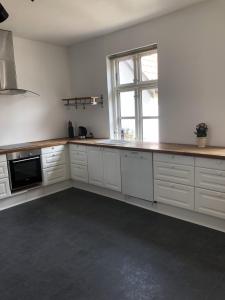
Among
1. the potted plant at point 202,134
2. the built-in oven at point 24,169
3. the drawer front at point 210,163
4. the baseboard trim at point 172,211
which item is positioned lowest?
the baseboard trim at point 172,211

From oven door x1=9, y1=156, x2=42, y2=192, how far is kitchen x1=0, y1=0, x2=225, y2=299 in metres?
0.02

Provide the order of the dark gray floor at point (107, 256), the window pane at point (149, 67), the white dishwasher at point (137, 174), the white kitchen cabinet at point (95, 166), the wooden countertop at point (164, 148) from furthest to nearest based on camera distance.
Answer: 1. the white kitchen cabinet at point (95, 166)
2. the window pane at point (149, 67)
3. the white dishwasher at point (137, 174)
4. the wooden countertop at point (164, 148)
5. the dark gray floor at point (107, 256)

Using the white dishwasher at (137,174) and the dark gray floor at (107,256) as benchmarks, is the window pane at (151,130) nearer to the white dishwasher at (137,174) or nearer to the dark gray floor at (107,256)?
the white dishwasher at (137,174)

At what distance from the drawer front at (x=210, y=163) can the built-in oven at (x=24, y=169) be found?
241cm

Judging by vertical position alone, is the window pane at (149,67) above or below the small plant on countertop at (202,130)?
above

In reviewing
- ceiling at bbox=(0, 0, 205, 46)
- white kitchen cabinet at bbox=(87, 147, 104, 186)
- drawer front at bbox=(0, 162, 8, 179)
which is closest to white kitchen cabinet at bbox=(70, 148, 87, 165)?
white kitchen cabinet at bbox=(87, 147, 104, 186)

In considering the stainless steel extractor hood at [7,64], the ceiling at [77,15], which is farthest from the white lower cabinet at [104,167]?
the ceiling at [77,15]

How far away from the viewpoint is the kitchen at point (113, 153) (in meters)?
2.16

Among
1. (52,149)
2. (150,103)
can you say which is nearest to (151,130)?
(150,103)

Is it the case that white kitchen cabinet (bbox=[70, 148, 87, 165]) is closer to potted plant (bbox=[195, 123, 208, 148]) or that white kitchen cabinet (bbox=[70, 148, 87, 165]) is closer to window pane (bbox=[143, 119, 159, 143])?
window pane (bbox=[143, 119, 159, 143])

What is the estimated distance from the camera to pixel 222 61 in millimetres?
2951

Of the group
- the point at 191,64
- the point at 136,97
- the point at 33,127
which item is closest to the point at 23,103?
the point at 33,127

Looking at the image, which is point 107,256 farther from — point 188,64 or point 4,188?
point 188,64

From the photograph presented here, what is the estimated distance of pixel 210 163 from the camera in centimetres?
264
